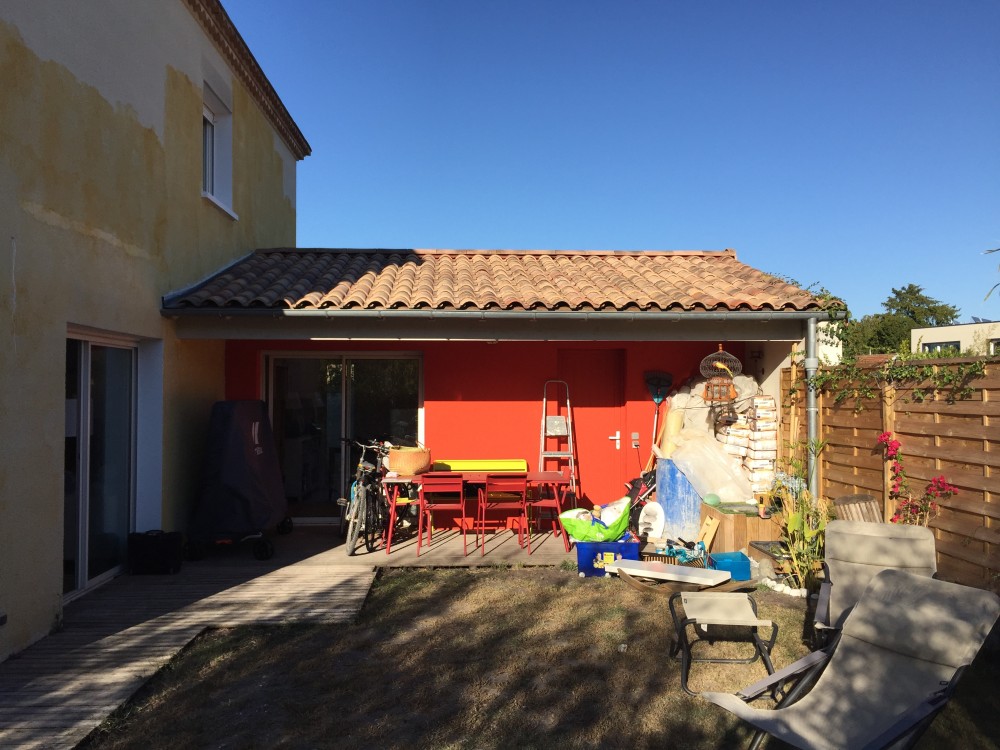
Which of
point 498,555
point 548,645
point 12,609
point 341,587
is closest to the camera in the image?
point 12,609

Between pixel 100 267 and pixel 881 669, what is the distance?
6340 mm

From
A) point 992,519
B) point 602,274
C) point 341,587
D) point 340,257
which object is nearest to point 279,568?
point 341,587

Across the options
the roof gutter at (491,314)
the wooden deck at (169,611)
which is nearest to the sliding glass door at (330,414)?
the wooden deck at (169,611)

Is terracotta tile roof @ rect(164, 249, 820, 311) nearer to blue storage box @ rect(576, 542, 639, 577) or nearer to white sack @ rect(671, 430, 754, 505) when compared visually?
white sack @ rect(671, 430, 754, 505)

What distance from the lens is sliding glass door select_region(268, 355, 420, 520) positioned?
9.06 meters

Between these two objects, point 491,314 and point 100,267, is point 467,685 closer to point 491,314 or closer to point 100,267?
point 491,314

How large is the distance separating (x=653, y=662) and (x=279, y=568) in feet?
13.3

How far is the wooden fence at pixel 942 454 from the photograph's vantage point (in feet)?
15.3

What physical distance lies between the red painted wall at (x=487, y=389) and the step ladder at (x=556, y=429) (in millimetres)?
150

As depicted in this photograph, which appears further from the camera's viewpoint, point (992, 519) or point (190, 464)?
point (190, 464)

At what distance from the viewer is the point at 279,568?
6.91 m

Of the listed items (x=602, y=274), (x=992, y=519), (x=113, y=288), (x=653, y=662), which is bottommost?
(x=653, y=662)

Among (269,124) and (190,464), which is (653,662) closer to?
(190,464)

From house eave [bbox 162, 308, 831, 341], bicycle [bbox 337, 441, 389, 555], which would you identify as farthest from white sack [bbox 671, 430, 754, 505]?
bicycle [bbox 337, 441, 389, 555]
